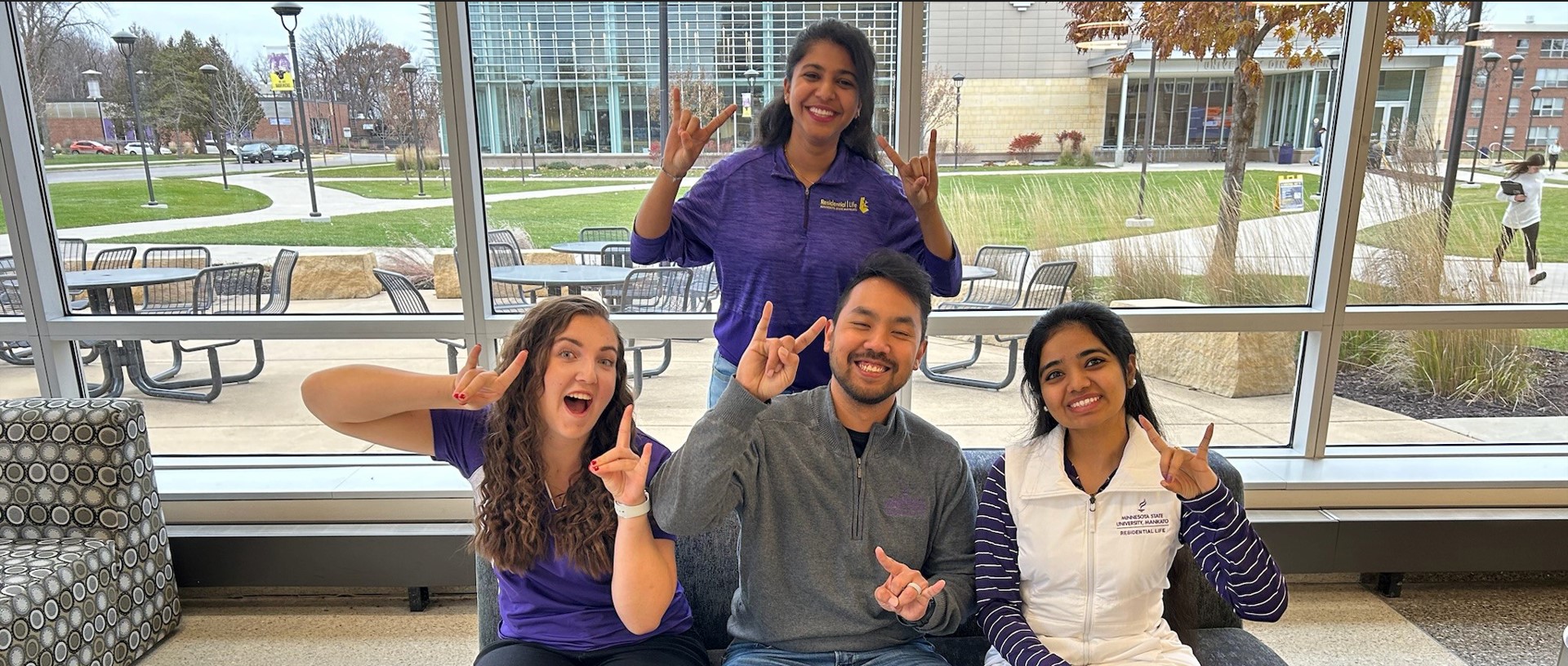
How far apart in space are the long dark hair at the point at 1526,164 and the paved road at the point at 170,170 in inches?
159

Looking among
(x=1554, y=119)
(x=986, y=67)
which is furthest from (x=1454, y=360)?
(x=986, y=67)

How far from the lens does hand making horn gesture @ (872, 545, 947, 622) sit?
4.74 ft

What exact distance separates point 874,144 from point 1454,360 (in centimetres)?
263

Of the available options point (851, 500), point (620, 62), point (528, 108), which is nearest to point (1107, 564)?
point (851, 500)

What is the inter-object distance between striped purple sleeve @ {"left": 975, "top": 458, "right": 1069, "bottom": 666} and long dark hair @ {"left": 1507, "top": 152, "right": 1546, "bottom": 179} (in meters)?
2.71

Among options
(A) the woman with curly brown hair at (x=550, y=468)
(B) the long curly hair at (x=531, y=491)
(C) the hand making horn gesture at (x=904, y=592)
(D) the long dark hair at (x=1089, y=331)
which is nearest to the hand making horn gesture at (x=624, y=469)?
(A) the woman with curly brown hair at (x=550, y=468)

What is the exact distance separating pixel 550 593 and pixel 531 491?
0.21 m

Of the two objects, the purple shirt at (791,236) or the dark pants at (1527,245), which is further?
the dark pants at (1527,245)

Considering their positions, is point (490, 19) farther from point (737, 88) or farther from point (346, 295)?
point (346, 295)

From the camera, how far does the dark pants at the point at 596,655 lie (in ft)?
→ 5.00

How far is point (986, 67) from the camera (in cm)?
282

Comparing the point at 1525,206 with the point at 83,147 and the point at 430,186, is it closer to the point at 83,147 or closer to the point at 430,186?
the point at 430,186

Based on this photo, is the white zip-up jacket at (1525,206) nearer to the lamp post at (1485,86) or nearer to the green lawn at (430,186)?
the lamp post at (1485,86)

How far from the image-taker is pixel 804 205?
6.29 ft
